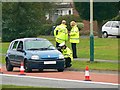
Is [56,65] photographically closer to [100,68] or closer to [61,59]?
[61,59]

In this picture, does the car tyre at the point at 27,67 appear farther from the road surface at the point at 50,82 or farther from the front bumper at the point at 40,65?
the road surface at the point at 50,82

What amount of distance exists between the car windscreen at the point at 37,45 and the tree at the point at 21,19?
27744 millimetres

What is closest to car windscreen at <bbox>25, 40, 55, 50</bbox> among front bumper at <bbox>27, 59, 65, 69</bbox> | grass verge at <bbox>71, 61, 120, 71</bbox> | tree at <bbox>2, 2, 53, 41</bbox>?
front bumper at <bbox>27, 59, 65, 69</bbox>

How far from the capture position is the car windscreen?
22.3 metres

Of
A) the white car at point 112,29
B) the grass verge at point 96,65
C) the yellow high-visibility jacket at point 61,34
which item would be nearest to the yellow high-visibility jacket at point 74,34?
the yellow high-visibility jacket at point 61,34

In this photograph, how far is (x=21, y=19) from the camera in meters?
51.1

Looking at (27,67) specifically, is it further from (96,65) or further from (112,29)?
(112,29)

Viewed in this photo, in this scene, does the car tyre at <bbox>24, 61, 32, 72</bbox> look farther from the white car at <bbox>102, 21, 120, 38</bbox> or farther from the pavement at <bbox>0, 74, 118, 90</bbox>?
the white car at <bbox>102, 21, 120, 38</bbox>

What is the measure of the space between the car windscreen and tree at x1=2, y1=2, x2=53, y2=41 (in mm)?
27744

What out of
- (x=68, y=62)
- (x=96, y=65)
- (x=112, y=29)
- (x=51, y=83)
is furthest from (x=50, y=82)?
(x=112, y=29)

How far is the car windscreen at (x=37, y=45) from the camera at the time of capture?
22.3 meters

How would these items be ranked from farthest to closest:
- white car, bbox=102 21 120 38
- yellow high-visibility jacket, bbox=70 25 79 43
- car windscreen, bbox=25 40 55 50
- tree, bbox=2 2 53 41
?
white car, bbox=102 21 120 38
tree, bbox=2 2 53 41
yellow high-visibility jacket, bbox=70 25 79 43
car windscreen, bbox=25 40 55 50

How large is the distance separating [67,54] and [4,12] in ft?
92.3

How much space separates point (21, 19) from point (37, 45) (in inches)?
1137
